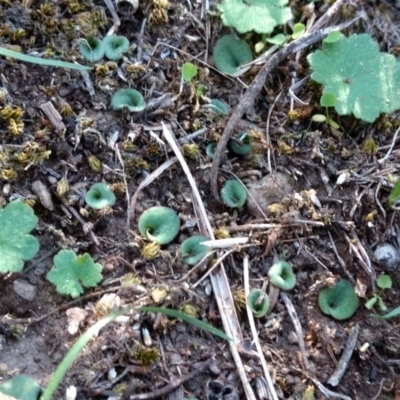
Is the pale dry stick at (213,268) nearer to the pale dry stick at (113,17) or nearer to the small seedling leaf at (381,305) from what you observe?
the small seedling leaf at (381,305)

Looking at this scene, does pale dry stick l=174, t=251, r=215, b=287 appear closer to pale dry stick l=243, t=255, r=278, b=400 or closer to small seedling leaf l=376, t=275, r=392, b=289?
pale dry stick l=243, t=255, r=278, b=400

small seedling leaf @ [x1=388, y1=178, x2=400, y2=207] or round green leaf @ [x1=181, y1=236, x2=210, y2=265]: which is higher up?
small seedling leaf @ [x1=388, y1=178, x2=400, y2=207]

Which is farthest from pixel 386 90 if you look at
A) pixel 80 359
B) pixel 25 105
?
pixel 80 359

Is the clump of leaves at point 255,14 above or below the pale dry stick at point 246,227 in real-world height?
above

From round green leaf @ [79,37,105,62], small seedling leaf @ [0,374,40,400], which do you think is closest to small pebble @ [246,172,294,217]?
round green leaf @ [79,37,105,62]

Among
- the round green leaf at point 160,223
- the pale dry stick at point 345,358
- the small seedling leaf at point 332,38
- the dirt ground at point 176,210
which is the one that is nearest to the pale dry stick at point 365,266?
the dirt ground at point 176,210

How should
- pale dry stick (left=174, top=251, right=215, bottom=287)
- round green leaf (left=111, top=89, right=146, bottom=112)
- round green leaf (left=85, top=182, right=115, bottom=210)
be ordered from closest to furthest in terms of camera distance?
pale dry stick (left=174, top=251, right=215, bottom=287) < round green leaf (left=85, top=182, right=115, bottom=210) < round green leaf (left=111, top=89, right=146, bottom=112)

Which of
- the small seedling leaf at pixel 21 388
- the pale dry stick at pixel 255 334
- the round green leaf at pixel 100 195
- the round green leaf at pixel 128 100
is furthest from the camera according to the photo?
the round green leaf at pixel 128 100

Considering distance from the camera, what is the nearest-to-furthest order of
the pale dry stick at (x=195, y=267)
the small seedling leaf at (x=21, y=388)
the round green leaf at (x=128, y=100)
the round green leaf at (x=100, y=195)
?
1. the small seedling leaf at (x=21, y=388)
2. the pale dry stick at (x=195, y=267)
3. the round green leaf at (x=100, y=195)
4. the round green leaf at (x=128, y=100)
